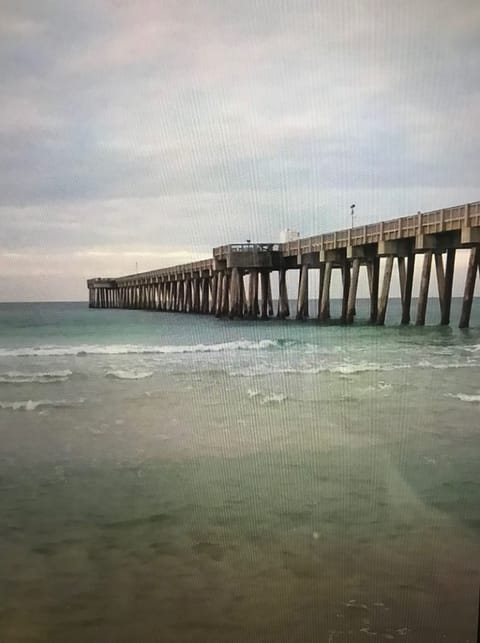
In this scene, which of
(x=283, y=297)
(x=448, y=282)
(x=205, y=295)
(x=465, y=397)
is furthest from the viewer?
(x=205, y=295)

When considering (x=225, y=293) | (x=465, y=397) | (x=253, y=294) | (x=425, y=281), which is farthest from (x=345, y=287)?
(x=465, y=397)

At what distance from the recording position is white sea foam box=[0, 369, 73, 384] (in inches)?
381

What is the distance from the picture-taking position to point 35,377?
33.1 feet

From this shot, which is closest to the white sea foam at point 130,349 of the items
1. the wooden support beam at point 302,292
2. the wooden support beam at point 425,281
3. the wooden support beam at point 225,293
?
the wooden support beam at point 425,281

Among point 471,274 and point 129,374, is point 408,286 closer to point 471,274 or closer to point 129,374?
point 471,274

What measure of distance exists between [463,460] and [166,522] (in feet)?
7.37

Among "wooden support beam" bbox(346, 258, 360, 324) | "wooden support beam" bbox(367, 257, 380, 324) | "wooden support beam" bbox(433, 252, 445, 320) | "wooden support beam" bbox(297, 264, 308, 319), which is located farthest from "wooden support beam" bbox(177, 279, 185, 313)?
"wooden support beam" bbox(433, 252, 445, 320)

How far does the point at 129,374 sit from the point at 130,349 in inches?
190

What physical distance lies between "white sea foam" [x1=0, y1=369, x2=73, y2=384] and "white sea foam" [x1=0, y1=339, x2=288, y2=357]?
3260mm

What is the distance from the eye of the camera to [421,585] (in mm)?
2855

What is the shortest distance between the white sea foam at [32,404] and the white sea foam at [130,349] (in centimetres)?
602

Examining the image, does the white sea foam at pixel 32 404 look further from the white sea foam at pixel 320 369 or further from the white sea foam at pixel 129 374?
the white sea foam at pixel 320 369

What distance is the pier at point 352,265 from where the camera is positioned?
13555 millimetres

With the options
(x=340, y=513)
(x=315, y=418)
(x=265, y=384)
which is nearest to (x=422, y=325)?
(x=265, y=384)
